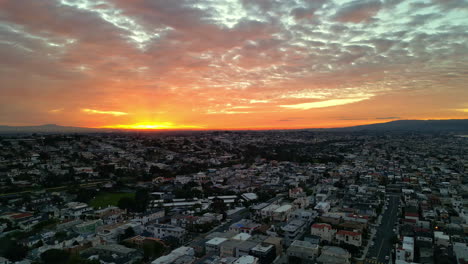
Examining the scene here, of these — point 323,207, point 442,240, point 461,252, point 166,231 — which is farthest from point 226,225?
point 461,252

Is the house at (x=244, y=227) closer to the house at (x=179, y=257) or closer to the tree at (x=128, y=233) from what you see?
the house at (x=179, y=257)

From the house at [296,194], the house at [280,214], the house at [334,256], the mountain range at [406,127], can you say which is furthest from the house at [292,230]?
the mountain range at [406,127]

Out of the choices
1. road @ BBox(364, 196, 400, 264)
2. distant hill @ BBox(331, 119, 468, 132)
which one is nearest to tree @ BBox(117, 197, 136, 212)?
road @ BBox(364, 196, 400, 264)

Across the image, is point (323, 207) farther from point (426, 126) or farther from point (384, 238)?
point (426, 126)

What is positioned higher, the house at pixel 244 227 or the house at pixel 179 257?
the house at pixel 179 257

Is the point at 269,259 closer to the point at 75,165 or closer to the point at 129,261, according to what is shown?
the point at 129,261

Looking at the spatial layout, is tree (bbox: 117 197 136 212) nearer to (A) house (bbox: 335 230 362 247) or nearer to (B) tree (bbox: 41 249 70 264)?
(B) tree (bbox: 41 249 70 264)
